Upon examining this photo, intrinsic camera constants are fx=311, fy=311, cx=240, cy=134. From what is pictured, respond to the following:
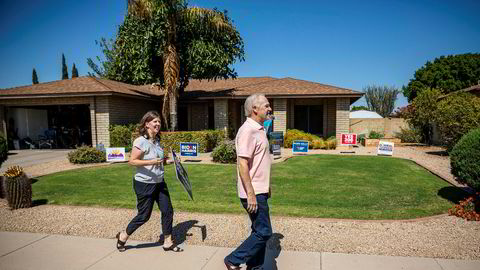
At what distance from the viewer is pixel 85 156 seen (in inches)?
488

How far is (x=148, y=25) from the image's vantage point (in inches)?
599

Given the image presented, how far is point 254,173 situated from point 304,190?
187 inches

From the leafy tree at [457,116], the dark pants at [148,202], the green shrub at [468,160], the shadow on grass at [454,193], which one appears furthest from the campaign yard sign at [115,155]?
the leafy tree at [457,116]

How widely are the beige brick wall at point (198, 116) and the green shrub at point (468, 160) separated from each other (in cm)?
1650

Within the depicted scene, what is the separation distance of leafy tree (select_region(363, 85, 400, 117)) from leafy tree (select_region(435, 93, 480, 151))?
133 ft

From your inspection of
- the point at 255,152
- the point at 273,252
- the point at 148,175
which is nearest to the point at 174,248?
the point at 148,175

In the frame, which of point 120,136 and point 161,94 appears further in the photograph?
point 161,94

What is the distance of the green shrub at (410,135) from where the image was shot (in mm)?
22328

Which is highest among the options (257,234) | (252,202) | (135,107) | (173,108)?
(135,107)

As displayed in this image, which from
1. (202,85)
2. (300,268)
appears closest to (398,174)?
(300,268)

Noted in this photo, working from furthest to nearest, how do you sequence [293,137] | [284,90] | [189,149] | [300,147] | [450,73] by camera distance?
1. [450,73]
2. [284,90]
3. [293,137]
4. [300,147]
5. [189,149]

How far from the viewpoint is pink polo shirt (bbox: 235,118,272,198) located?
118 inches

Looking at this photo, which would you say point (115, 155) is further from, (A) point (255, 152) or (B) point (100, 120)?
(A) point (255, 152)

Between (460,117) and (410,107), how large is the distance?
6.61 m
